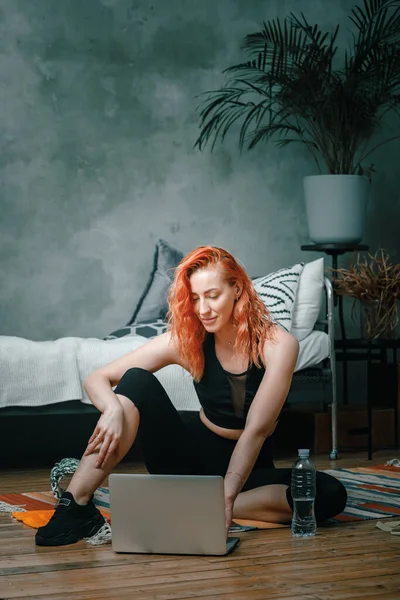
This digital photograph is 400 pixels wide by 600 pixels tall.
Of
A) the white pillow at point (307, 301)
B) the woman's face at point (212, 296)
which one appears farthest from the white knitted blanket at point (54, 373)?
the woman's face at point (212, 296)

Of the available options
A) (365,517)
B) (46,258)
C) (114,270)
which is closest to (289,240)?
(114,270)

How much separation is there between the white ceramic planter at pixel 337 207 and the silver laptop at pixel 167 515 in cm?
272

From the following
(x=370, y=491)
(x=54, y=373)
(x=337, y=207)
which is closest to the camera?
(x=370, y=491)

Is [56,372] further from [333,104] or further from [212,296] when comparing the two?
[333,104]

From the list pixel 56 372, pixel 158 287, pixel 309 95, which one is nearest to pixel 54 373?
pixel 56 372

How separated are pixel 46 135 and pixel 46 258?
25.4 inches

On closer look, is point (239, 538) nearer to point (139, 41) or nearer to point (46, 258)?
point (46, 258)

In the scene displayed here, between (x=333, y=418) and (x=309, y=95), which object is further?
(x=309, y=95)

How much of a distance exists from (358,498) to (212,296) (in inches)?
40.7

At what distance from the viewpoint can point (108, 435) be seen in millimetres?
2676

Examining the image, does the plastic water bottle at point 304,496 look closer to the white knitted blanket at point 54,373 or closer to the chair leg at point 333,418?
the white knitted blanket at point 54,373

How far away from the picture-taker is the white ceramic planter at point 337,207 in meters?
5.04

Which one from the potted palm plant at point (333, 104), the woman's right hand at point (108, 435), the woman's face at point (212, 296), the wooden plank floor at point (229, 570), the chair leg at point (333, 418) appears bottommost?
the chair leg at point (333, 418)

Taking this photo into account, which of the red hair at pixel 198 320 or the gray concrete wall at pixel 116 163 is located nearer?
the red hair at pixel 198 320
